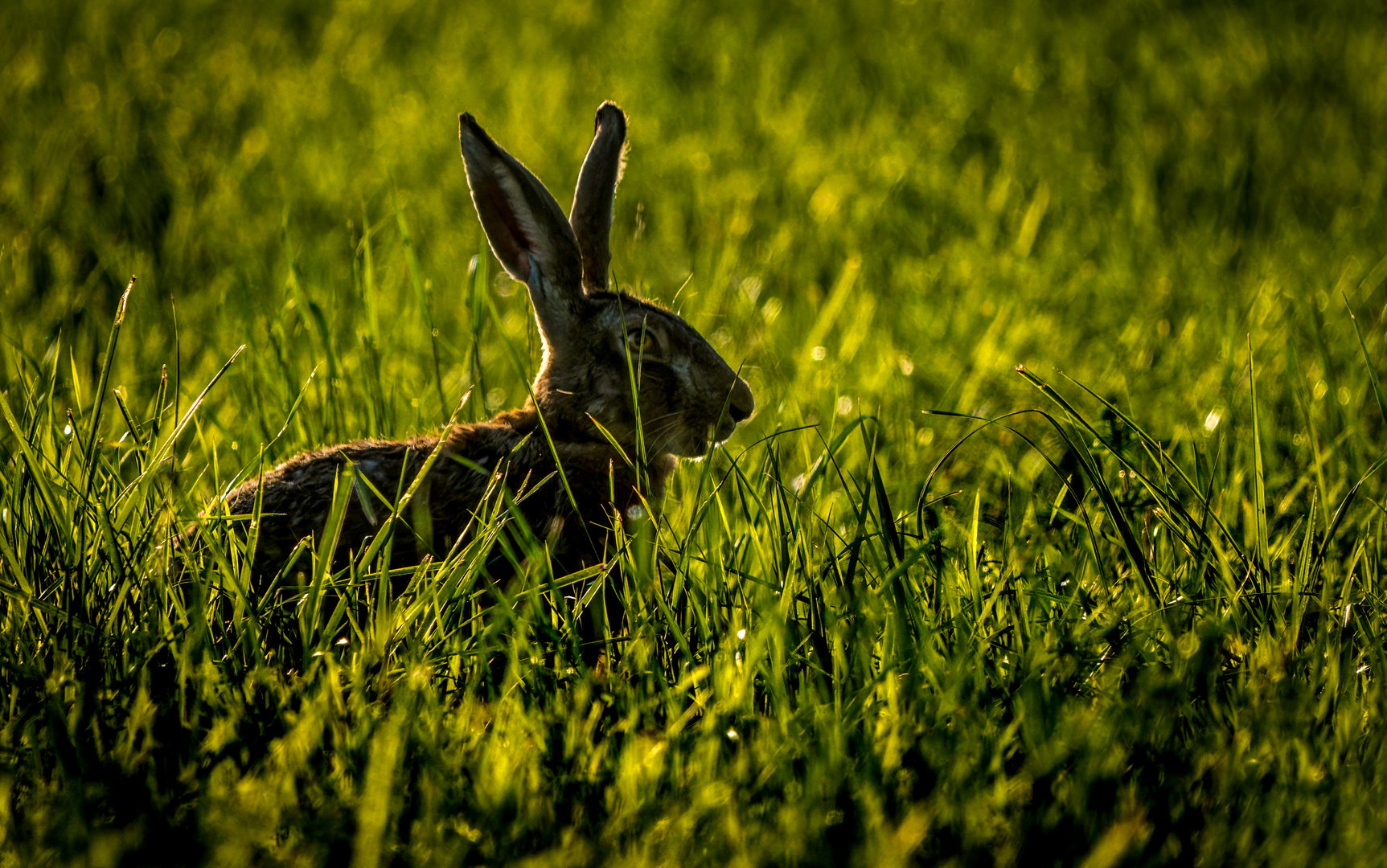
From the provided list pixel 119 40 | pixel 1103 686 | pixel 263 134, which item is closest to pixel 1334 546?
pixel 1103 686

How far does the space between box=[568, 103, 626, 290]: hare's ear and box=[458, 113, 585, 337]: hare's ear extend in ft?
0.85

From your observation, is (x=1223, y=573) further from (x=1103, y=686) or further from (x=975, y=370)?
(x=975, y=370)

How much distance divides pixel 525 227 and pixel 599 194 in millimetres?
421

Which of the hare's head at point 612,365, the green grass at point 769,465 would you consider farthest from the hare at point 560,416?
the green grass at point 769,465

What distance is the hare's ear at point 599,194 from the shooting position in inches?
134

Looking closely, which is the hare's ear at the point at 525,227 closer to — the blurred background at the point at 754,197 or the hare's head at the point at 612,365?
the hare's head at the point at 612,365

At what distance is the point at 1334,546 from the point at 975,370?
1466 mm

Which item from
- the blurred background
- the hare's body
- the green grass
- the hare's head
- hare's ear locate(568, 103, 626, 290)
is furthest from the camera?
the blurred background

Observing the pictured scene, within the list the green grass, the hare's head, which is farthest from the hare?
the green grass

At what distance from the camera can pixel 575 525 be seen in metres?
2.99

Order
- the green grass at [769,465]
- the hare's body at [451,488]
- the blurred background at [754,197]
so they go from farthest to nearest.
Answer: the blurred background at [754,197] → the hare's body at [451,488] → the green grass at [769,465]

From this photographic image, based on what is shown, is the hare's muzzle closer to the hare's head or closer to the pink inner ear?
the hare's head

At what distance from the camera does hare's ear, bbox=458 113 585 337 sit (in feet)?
9.59

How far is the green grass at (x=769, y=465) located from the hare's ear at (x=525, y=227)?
0.26 m
